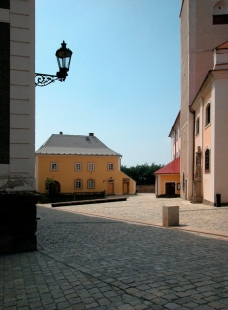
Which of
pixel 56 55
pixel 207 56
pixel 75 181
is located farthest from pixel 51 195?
pixel 56 55

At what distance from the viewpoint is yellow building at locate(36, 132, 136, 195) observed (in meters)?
53.9

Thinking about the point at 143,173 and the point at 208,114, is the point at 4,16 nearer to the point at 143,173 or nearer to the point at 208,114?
the point at 208,114

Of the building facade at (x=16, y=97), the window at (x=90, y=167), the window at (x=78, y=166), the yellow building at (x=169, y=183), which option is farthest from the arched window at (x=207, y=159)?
the window at (x=78, y=166)

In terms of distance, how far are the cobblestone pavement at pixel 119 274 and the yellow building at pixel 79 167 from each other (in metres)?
45.4

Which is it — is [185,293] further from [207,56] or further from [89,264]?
[207,56]

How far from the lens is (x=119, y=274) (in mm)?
5633

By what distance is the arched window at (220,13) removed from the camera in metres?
30.4

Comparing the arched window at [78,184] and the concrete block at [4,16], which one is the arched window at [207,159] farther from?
the arched window at [78,184]

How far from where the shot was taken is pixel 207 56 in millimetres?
30812

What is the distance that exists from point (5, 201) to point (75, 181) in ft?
157

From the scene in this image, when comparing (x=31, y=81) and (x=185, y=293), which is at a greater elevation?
(x=31, y=81)

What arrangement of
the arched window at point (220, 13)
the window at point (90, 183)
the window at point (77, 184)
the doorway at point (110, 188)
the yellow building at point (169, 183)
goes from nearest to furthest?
the arched window at point (220, 13) → the yellow building at point (169, 183) → the window at point (77, 184) → the window at point (90, 183) → the doorway at point (110, 188)

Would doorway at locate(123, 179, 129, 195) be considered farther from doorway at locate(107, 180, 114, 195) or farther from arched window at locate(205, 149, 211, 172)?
arched window at locate(205, 149, 211, 172)

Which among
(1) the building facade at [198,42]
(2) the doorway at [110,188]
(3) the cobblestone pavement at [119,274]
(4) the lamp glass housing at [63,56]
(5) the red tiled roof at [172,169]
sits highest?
(1) the building facade at [198,42]
